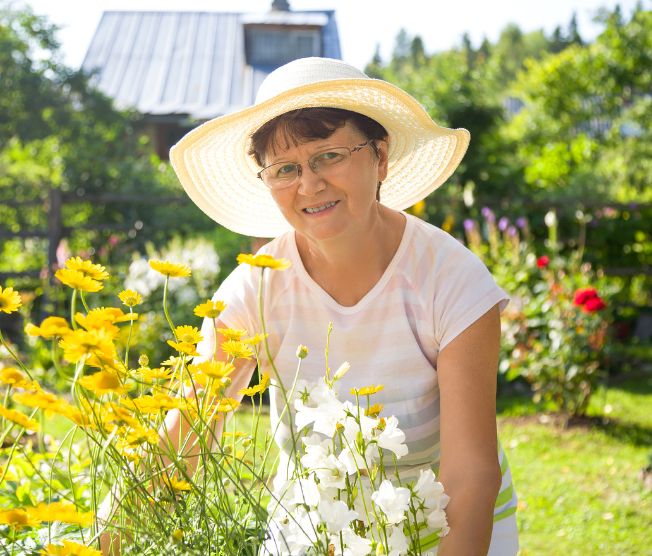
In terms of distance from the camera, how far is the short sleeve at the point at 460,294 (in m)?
1.59

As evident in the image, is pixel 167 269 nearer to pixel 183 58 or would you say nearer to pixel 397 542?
pixel 397 542

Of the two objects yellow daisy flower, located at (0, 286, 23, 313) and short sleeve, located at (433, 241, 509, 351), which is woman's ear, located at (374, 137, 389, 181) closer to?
short sleeve, located at (433, 241, 509, 351)

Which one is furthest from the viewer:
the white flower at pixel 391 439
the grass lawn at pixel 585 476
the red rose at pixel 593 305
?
the red rose at pixel 593 305

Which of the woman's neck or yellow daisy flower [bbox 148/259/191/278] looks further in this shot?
the woman's neck

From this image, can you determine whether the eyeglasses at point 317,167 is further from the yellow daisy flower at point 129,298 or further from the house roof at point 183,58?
the house roof at point 183,58

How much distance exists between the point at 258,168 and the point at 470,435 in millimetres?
839

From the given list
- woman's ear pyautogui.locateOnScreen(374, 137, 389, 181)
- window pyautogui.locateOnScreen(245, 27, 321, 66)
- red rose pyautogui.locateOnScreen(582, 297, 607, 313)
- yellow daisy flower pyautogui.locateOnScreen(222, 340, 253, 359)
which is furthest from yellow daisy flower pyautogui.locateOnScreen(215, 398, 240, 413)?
window pyautogui.locateOnScreen(245, 27, 321, 66)

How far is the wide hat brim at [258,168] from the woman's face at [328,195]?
0.27 ft

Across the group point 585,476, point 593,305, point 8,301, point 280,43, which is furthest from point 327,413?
point 280,43

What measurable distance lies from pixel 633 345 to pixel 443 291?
6.36 metres

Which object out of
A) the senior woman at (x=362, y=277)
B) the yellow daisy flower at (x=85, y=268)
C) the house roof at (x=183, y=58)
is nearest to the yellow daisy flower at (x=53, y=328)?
the yellow daisy flower at (x=85, y=268)

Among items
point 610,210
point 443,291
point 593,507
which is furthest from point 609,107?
point 443,291

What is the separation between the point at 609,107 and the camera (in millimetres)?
19547

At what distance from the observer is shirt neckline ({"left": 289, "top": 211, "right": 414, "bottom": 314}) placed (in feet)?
5.72
